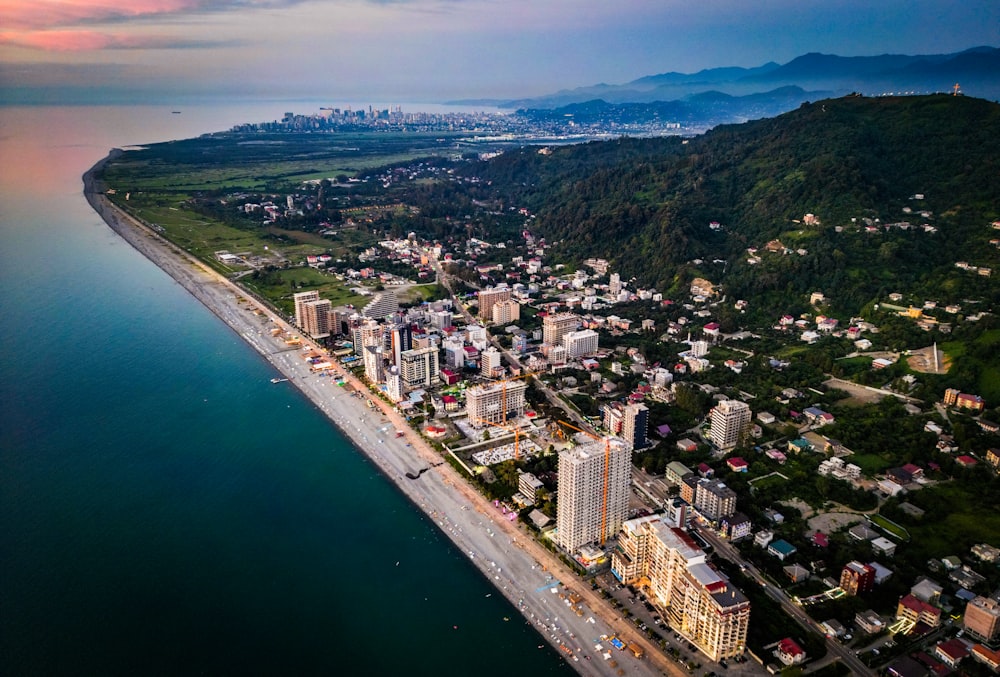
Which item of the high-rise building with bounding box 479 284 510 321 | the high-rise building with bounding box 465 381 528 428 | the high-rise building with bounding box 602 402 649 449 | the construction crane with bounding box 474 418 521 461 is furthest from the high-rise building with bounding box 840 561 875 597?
the high-rise building with bounding box 479 284 510 321

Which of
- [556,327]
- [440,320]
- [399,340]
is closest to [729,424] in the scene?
[556,327]

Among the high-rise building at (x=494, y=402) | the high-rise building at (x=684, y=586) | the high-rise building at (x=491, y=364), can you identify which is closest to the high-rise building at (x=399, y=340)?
the high-rise building at (x=491, y=364)

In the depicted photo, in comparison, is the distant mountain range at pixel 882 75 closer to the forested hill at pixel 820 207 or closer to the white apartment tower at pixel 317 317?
the forested hill at pixel 820 207

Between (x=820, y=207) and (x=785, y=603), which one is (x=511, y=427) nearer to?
(x=785, y=603)

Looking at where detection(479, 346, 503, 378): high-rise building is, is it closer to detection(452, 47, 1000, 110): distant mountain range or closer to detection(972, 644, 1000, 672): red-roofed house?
detection(972, 644, 1000, 672): red-roofed house

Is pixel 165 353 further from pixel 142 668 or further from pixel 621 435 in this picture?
pixel 621 435
